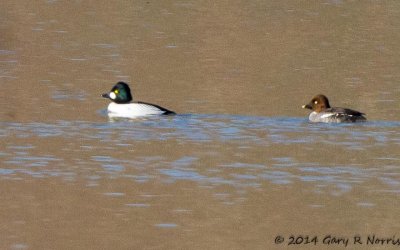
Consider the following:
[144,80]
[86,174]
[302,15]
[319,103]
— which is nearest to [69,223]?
[86,174]

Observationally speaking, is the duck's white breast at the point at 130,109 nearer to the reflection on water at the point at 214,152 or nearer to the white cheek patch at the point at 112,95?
the white cheek patch at the point at 112,95

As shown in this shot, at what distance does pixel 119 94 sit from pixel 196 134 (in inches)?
131

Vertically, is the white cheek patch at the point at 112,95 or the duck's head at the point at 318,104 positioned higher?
the white cheek patch at the point at 112,95

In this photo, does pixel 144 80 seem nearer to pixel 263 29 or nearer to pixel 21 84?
pixel 21 84

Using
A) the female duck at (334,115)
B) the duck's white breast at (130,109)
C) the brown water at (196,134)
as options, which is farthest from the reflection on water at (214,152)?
the duck's white breast at (130,109)

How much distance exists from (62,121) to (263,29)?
14.5 metres

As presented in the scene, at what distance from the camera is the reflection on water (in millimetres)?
15789

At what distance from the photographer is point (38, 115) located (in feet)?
67.5

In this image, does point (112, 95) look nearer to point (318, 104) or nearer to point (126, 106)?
point (126, 106)

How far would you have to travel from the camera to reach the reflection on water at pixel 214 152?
51.8ft

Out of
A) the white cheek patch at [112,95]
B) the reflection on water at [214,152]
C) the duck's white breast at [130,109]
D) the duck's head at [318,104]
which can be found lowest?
the reflection on water at [214,152]

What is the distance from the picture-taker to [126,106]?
21.8 m

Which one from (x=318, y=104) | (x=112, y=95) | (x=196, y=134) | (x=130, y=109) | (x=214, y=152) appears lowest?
(x=214, y=152)

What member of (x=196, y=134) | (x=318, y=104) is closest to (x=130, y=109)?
(x=196, y=134)
